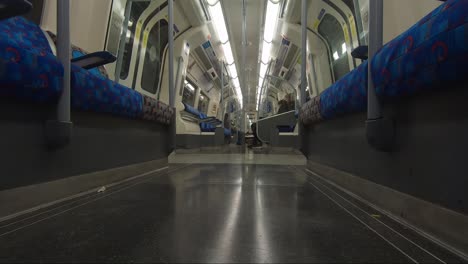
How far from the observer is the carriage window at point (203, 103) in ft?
47.5

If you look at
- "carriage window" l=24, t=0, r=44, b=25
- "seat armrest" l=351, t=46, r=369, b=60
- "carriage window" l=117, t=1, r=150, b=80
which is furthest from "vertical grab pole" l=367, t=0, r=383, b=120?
"carriage window" l=117, t=1, r=150, b=80

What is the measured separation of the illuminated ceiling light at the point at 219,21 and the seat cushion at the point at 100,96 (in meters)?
5.81

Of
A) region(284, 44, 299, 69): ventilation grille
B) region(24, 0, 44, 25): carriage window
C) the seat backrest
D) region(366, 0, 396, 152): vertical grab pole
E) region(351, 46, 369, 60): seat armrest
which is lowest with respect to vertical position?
region(366, 0, 396, 152): vertical grab pole

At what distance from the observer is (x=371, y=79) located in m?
1.38

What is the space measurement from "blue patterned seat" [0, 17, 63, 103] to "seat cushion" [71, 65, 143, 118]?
0.66 ft

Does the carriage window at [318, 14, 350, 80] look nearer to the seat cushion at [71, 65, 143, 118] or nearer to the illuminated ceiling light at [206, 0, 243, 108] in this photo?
the illuminated ceiling light at [206, 0, 243, 108]

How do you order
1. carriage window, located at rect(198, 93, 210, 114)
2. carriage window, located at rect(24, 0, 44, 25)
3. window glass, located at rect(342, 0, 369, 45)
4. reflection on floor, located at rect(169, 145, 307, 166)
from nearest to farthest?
1. carriage window, located at rect(24, 0, 44, 25)
2. reflection on floor, located at rect(169, 145, 307, 166)
3. window glass, located at rect(342, 0, 369, 45)
4. carriage window, located at rect(198, 93, 210, 114)

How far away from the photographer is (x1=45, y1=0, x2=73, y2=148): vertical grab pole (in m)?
1.50

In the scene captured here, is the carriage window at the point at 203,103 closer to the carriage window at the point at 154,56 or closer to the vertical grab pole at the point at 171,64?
the carriage window at the point at 154,56

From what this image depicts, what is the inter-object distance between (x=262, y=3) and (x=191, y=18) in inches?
96.5

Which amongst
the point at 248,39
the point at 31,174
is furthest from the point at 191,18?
the point at 31,174

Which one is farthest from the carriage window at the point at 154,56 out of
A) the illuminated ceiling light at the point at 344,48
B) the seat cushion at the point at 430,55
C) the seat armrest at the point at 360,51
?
the seat cushion at the point at 430,55

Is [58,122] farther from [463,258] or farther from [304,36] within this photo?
[304,36]

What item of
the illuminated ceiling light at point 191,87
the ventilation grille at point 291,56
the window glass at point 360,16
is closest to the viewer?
the window glass at point 360,16
